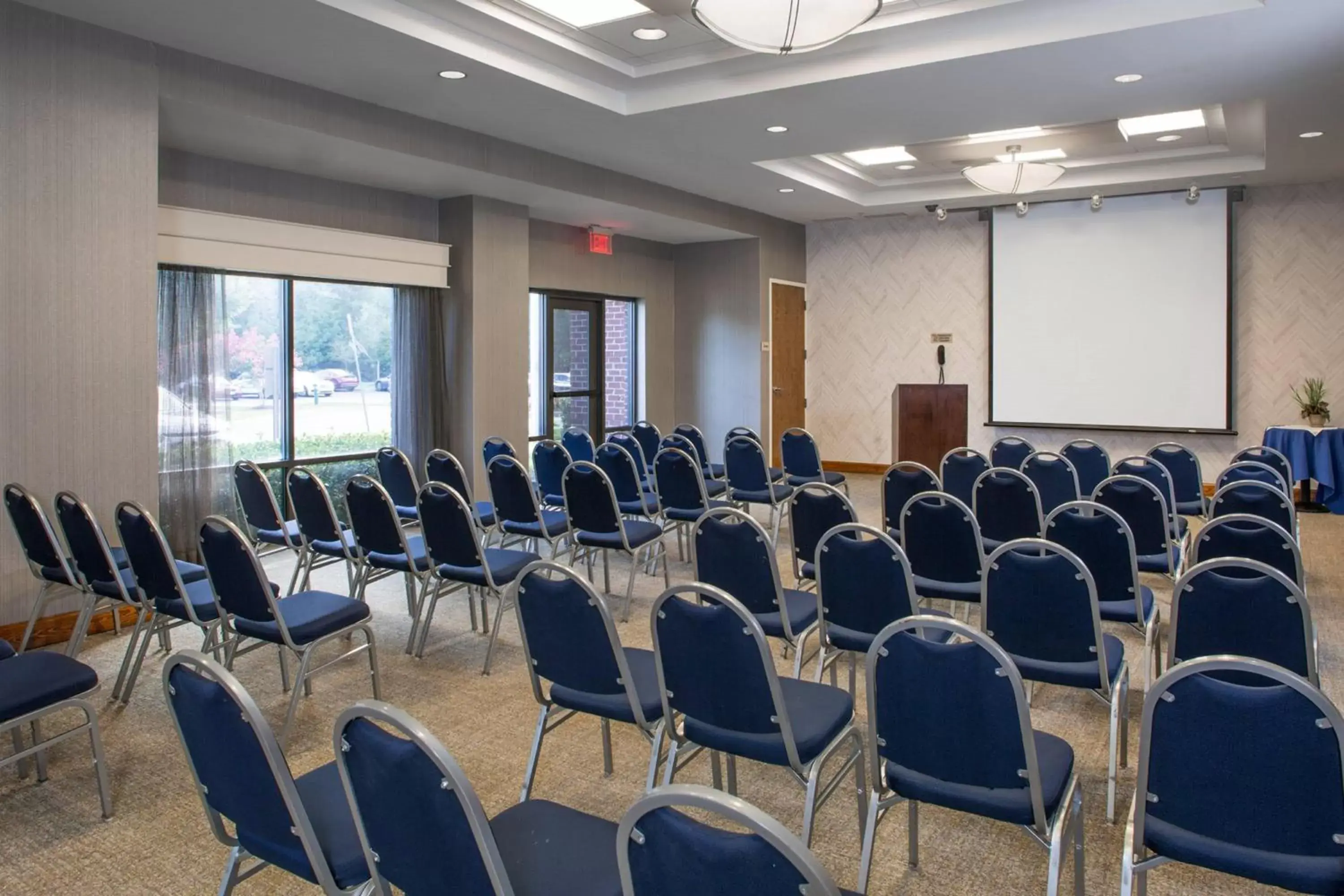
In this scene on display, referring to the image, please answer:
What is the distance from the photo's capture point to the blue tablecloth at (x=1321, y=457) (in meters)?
8.38

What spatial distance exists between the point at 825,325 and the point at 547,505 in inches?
251

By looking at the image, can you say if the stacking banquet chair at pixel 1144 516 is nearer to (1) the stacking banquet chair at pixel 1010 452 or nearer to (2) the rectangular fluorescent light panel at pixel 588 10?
(1) the stacking banquet chair at pixel 1010 452

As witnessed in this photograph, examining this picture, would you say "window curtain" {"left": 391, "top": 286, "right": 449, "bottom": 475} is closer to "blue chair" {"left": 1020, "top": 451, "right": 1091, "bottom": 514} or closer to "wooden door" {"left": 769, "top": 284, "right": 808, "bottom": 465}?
"wooden door" {"left": 769, "top": 284, "right": 808, "bottom": 465}

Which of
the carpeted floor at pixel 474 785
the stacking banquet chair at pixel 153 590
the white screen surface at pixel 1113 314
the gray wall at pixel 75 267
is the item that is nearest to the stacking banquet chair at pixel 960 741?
the carpeted floor at pixel 474 785

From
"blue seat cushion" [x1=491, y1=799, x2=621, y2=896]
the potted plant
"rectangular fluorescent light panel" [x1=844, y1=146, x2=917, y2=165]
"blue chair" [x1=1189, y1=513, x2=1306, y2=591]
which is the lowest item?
"blue seat cushion" [x1=491, y1=799, x2=621, y2=896]

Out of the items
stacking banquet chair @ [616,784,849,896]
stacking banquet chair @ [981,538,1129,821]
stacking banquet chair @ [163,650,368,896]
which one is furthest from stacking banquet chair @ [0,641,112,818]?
stacking banquet chair @ [981,538,1129,821]

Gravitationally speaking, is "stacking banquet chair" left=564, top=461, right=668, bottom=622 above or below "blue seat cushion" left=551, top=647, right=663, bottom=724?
above

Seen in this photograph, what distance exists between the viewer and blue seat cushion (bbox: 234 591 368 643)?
141 inches

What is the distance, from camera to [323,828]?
6.70 ft

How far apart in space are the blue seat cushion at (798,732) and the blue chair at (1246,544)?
159cm

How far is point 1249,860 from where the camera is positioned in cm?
192

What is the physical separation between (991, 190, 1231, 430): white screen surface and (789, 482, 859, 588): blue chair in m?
7.20

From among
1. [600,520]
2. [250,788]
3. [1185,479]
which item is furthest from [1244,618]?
[1185,479]

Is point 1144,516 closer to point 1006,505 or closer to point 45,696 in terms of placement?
point 1006,505
